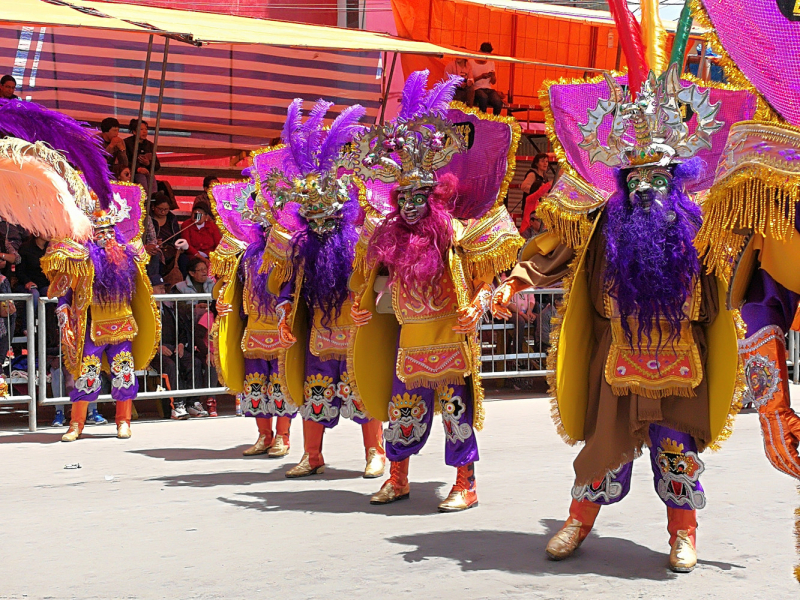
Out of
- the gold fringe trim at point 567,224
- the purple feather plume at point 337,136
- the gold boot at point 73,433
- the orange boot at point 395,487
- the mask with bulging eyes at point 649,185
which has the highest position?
the purple feather plume at point 337,136

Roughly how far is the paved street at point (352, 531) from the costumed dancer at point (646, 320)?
0.31 meters

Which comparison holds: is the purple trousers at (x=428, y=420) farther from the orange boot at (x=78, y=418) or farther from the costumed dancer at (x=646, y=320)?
the orange boot at (x=78, y=418)

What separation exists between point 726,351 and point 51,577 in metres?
3.25

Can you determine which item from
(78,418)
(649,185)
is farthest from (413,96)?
(78,418)

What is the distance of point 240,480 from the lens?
23.8 feet

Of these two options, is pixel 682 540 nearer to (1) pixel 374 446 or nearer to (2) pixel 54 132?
(1) pixel 374 446

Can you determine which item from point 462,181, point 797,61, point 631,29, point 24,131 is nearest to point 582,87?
point 631,29

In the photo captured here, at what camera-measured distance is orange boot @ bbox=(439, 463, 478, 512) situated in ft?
19.9

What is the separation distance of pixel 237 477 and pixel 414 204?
250cm

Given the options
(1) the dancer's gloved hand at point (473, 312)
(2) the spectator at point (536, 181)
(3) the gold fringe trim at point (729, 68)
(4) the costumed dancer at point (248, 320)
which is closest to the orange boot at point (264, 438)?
(4) the costumed dancer at point (248, 320)

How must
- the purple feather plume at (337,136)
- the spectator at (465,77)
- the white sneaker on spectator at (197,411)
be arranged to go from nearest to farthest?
the purple feather plume at (337,136), the white sneaker on spectator at (197,411), the spectator at (465,77)

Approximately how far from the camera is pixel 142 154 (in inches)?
448

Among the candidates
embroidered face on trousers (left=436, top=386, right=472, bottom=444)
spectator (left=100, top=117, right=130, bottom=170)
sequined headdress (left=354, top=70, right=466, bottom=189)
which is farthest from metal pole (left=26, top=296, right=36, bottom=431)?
embroidered face on trousers (left=436, top=386, right=472, bottom=444)

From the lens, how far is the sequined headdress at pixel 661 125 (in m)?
4.75
